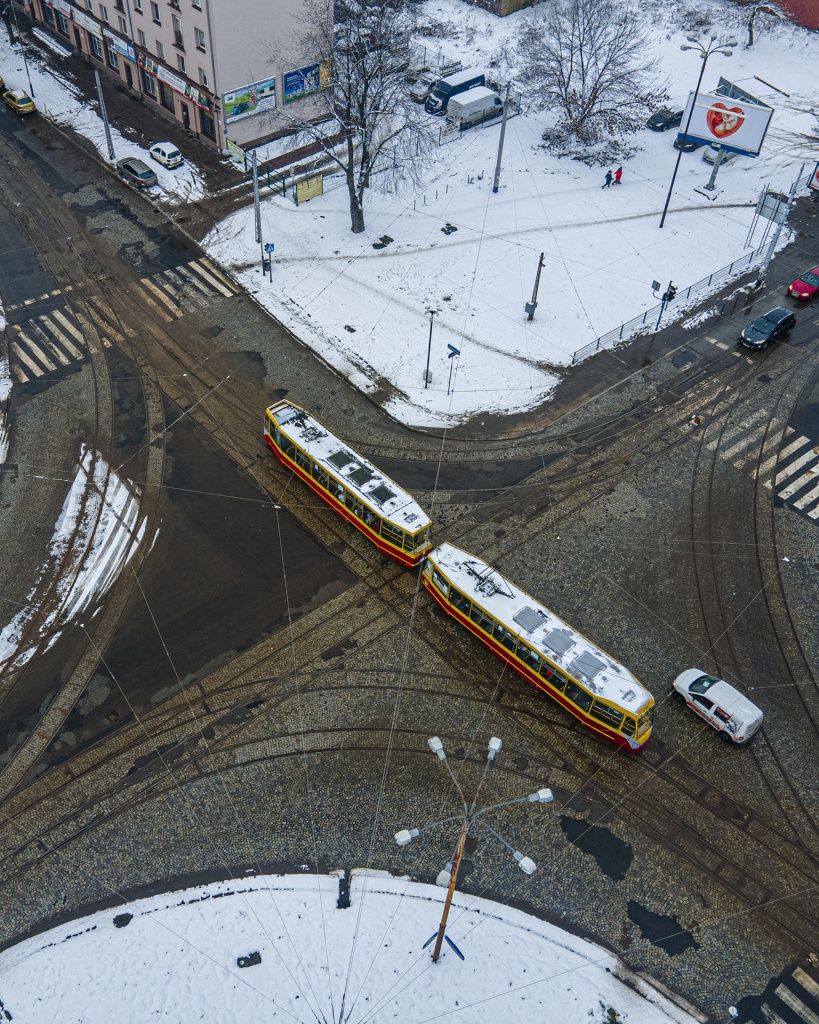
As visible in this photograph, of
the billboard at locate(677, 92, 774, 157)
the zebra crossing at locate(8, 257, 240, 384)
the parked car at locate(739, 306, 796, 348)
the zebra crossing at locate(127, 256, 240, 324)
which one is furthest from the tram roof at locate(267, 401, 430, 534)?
the billboard at locate(677, 92, 774, 157)

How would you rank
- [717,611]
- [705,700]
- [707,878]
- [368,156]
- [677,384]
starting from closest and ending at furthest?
[707,878], [705,700], [717,611], [677,384], [368,156]

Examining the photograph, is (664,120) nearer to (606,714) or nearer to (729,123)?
(729,123)

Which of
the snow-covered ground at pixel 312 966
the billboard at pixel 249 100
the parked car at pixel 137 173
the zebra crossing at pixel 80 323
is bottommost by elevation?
the snow-covered ground at pixel 312 966

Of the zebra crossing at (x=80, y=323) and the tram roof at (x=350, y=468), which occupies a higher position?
the tram roof at (x=350, y=468)

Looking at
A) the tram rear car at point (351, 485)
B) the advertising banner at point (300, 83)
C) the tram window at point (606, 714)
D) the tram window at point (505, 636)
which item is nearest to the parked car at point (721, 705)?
the tram window at point (606, 714)

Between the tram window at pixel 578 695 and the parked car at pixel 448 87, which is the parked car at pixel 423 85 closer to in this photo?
the parked car at pixel 448 87

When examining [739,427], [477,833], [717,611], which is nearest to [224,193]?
[739,427]

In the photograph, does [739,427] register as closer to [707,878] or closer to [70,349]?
[707,878]
